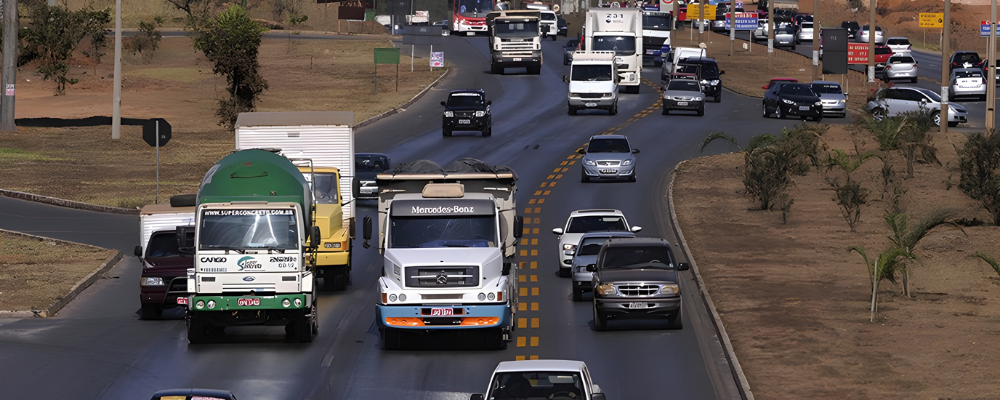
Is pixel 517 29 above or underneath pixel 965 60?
above

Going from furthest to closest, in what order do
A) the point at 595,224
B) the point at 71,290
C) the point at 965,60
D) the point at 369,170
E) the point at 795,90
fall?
1. the point at 965,60
2. the point at 795,90
3. the point at 369,170
4. the point at 595,224
5. the point at 71,290

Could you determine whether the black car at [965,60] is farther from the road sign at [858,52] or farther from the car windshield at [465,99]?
the car windshield at [465,99]

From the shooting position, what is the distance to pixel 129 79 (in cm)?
8106

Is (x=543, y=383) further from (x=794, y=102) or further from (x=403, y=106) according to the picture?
(x=403, y=106)

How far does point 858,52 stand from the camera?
71.1 metres

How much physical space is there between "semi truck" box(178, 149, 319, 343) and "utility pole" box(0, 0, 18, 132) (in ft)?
130

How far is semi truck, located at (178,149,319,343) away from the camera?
73.2ft

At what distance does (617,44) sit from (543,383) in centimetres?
5238

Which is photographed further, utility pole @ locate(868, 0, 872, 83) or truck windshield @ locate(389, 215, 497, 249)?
utility pole @ locate(868, 0, 872, 83)

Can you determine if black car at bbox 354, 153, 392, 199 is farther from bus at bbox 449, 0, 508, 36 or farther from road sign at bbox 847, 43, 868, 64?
bus at bbox 449, 0, 508, 36

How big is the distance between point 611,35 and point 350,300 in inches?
1630

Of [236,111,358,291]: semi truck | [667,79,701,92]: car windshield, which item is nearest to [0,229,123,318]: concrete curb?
[236,111,358,291]: semi truck

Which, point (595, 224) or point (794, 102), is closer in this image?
point (595, 224)

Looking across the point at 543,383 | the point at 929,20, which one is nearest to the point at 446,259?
the point at 543,383
